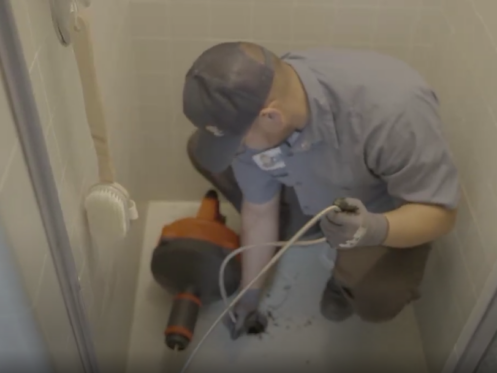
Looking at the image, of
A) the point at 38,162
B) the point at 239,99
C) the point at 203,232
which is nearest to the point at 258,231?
the point at 203,232

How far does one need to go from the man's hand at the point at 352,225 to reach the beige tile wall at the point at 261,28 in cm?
51

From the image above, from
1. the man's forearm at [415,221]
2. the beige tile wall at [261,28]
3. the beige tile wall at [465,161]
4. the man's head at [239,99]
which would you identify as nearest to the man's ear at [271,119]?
the man's head at [239,99]

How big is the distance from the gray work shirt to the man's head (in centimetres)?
6

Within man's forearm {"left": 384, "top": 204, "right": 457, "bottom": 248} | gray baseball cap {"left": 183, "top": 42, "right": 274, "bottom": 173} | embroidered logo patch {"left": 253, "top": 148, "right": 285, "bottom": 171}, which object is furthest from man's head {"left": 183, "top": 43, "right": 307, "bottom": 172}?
man's forearm {"left": 384, "top": 204, "right": 457, "bottom": 248}

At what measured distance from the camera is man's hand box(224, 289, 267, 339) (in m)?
1.41

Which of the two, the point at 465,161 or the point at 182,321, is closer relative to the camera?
the point at 465,161

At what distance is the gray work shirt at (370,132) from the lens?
1.03 metres

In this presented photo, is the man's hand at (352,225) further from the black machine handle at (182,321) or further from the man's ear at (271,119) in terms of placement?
the black machine handle at (182,321)

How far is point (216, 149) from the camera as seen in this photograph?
1.02 meters

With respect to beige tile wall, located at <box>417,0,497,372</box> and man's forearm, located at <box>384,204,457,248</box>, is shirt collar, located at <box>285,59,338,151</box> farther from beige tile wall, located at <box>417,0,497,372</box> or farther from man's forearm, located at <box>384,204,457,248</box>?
beige tile wall, located at <box>417,0,497,372</box>

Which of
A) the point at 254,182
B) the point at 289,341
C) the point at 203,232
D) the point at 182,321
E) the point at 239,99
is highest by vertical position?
the point at 239,99

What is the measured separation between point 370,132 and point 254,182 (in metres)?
0.28

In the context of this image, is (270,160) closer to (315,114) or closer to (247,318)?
(315,114)

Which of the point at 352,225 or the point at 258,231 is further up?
the point at 352,225
